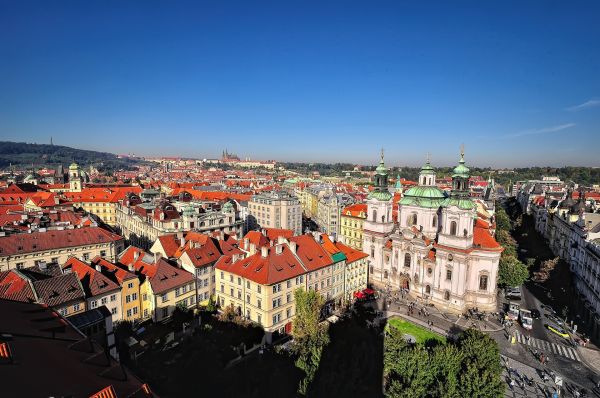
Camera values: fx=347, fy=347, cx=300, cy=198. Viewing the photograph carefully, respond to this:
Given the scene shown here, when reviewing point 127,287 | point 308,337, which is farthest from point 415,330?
point 127,287

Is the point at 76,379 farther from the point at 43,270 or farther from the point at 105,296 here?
the point at 43,270

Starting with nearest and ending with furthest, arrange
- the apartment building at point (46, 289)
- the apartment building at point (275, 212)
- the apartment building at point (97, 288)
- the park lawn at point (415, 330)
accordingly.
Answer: the apartment building at point (46, 289), the apartment building at point (97, 288), the park lawn at point (415, 330), the apartment building at point (275, 212)

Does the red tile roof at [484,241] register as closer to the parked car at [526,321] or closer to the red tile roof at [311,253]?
the parked car at [526,321]

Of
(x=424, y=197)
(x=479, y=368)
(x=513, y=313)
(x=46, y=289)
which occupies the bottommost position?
(x=513, y=313)

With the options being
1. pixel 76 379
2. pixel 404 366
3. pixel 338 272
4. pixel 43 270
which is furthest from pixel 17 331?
pixel 338 272

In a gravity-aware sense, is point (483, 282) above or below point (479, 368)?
below

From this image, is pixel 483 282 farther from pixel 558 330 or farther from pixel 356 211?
pixel 356 211

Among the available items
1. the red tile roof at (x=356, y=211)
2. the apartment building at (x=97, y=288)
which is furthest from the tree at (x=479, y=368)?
the red tile roof at (x=356, y=211)
